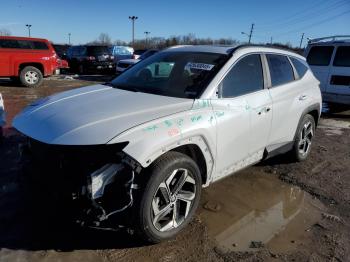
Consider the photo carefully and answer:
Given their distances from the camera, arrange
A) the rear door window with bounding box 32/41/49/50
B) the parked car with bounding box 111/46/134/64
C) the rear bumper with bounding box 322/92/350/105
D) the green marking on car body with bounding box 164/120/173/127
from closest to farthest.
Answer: the green marking on car body with bounding box 164/120/173/127, the rear bumper with bounding box 322/92/350/105, the rear door window with bounding box 32/41/49/50, the parked car with bounding box 111/46/134/64

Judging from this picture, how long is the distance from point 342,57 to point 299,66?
4940 mm

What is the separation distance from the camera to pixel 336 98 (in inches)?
386

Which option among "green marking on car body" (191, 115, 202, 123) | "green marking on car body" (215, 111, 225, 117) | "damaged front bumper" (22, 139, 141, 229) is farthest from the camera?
"green marking on car body" (215, 111, 225, 117)

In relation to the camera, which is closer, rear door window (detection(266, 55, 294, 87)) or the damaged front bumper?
the damaged front bumper

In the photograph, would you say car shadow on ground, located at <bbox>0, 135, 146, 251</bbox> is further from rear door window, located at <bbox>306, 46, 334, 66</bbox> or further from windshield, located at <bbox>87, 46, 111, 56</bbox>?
windshield, located at <bbox>87, 46, 111, 56</bbox>

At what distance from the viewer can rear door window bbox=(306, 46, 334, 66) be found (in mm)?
10087

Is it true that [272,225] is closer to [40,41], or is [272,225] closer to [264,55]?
[264,55]

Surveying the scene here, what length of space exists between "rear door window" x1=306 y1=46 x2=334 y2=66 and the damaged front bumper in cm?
863

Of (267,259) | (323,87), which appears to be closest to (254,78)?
(267,259)

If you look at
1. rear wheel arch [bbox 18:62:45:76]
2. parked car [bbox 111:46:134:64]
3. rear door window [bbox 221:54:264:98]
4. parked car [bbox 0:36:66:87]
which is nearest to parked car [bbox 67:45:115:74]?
parked car [bbox 111:46:134:64]

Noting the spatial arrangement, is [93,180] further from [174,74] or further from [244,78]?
[244,78]

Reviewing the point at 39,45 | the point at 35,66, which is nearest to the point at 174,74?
the point at 35,66

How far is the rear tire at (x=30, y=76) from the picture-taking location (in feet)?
47.1

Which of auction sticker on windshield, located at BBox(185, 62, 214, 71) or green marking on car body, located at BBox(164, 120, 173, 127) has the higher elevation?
auction sticker on windshield, located at BBox(185, 62, 214, 71)
